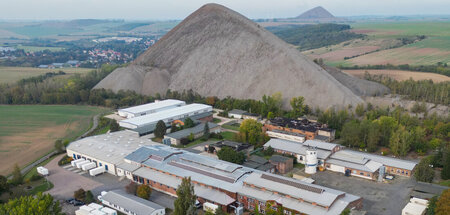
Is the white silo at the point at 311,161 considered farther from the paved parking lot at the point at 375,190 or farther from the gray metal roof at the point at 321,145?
the gray metal roof at the point at 321,145

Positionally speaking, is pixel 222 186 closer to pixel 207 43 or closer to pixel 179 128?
pixel 179 128

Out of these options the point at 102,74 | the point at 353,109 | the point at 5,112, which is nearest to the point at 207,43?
the point at 102,74

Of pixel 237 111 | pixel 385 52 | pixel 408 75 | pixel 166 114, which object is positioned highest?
pixel 385 52

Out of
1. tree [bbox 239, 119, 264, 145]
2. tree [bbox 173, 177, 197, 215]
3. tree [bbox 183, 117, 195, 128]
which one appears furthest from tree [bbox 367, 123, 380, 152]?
tree [bbox 173, 177, 197, 215]

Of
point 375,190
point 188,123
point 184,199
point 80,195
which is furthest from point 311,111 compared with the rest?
point 80,195

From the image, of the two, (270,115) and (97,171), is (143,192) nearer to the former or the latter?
(97,171)

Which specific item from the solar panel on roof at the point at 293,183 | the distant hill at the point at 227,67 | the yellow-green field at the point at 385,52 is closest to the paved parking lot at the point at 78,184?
the solar panel on roof at the point at 293,183
